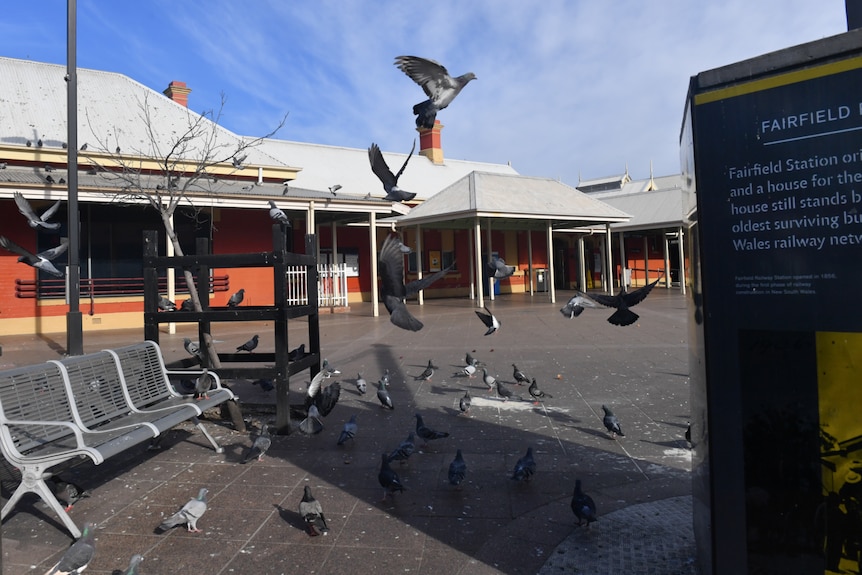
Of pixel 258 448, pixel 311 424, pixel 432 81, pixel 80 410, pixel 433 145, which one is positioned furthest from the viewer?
pixel 433 145

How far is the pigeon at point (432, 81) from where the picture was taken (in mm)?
5280

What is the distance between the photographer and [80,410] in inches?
164

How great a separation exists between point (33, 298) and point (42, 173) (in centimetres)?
336

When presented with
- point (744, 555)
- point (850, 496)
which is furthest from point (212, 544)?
point (850, 496)

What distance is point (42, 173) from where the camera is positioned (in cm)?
1457

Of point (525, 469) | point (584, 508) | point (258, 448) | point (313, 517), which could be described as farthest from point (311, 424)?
point (584, 508)

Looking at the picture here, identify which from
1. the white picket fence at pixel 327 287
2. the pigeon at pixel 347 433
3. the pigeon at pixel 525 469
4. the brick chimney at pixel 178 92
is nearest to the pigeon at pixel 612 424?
the pigeon at pixel 525 469

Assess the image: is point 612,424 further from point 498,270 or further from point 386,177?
point 386,177

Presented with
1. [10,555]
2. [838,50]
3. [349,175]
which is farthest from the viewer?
[349,175]

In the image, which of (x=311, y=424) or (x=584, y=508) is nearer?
→ (x=584, y=508)

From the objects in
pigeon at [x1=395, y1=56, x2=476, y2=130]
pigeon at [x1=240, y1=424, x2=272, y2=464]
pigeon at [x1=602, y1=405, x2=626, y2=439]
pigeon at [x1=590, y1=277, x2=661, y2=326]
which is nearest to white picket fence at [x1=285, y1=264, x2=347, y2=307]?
pigeon at [x1=395, y1=56, x2=476, y2=130]

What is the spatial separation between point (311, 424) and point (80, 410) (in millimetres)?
1921

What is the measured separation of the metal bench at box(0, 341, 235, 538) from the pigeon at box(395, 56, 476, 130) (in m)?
3.34

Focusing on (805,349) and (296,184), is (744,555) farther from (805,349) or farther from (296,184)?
(296,184)
